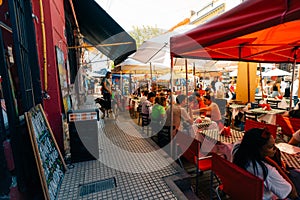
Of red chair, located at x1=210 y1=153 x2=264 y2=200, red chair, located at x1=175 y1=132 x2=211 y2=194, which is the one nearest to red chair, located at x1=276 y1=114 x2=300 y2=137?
red chair, located at x1=175 y1=132 x2=211 y2=194

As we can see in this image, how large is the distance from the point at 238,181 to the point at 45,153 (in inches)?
94.9

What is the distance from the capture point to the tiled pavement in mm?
2646

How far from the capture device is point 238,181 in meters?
1.77

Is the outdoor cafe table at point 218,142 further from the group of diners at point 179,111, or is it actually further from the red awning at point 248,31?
the red awning at point 248,31

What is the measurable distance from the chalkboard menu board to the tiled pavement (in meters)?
0.33

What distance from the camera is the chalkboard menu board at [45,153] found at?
204cm

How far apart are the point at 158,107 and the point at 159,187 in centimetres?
247

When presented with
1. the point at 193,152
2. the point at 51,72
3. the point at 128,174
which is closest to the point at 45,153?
the point at 128,174

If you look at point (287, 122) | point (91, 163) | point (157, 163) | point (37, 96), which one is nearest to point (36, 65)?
point (37, 96)

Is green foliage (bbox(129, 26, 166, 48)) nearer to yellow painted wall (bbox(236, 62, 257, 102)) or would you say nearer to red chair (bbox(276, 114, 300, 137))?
yellow painted wall (bbox(236, 62, 257, 102))

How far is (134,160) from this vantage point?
375 cm

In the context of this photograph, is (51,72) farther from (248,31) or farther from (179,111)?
(248,31)

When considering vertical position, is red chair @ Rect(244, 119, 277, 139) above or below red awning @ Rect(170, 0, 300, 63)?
below

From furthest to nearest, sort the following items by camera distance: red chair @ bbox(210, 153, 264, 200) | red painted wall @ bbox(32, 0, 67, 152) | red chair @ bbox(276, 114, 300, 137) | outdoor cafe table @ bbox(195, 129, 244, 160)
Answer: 1. red chair @ bbox(276, 114, 300, 137)
2. red painted wall @ bbox(32, 0, 67, 152)
3. outdoor cafe table @ bbox(195, 129, 244, 160)
4. red chair @ bbox(210, 153, 264, 200)
